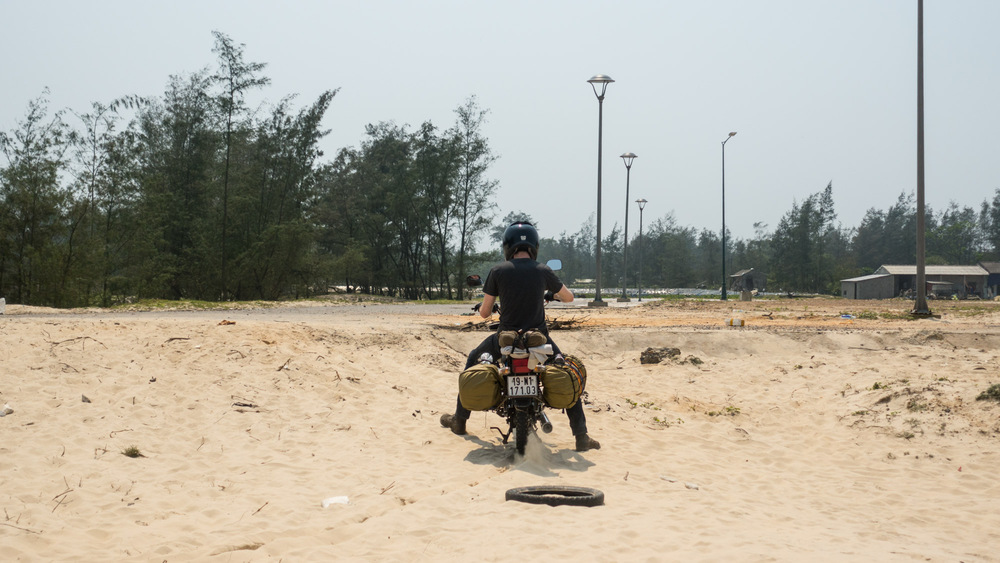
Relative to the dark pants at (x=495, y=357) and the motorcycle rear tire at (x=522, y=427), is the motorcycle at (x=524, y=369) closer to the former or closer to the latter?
the motorcycle rear tire at (x=522, y=427)

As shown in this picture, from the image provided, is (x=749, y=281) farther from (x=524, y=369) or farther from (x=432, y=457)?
(x=524, y=369)

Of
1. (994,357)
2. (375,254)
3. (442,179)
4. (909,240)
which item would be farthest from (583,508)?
(909,240)

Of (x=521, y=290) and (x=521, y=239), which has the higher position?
(x=521, y=239)

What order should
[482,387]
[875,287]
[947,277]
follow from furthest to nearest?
[947,277] < [875,287] < [482,387]

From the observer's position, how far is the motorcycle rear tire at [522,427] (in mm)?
6461

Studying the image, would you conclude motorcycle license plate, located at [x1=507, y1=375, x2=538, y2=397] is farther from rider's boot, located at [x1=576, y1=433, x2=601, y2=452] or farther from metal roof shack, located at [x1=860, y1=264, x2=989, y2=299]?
metal roof shack, located at [x1=860, y1=264, x2=989, y2=299]

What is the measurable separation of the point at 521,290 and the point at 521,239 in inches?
20.5

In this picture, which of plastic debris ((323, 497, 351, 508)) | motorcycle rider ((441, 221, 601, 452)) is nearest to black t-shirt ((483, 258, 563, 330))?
motorcycle rider ((441, 221, 601, 452))

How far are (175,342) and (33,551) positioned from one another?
5.83 m

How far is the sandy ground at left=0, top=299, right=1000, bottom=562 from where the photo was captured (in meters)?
4.59

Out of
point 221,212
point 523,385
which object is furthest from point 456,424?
point 221,212

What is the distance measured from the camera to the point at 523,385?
20.5 feet

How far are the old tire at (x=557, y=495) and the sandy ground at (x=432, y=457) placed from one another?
0.12 meters

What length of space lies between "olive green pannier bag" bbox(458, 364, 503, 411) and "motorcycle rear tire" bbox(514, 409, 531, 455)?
0.75 ft
